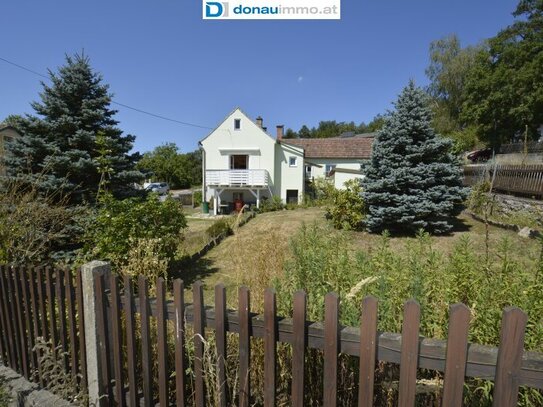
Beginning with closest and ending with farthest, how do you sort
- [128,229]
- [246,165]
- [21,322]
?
1. [21,322]
2. [128,229]
3. [246,165]

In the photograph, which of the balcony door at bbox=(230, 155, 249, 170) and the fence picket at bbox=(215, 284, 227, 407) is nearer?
the fence picket at bbox=(215, 284, 227, 407)

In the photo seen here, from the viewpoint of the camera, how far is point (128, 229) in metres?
5.49

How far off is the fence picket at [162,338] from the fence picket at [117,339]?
0.38 meters

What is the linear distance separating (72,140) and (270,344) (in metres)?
7.22

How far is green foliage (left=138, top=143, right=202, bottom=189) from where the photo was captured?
144 ft

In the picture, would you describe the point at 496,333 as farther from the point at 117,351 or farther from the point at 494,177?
the point at 494,177

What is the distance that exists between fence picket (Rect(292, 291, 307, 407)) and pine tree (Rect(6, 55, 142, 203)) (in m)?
6.48

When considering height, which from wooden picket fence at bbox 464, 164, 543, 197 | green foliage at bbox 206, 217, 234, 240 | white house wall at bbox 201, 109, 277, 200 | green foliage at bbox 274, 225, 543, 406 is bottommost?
green foliage at bbox 206, 217, 234, 240

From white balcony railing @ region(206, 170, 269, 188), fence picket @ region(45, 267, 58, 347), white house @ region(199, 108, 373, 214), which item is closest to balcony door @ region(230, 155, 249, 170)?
white house @ region(199, 108, 373, 214)

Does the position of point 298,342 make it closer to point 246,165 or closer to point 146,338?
point 146,338

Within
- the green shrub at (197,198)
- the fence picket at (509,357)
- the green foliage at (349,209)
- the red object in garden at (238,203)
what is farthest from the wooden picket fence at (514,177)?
the green shrub at (197,198)

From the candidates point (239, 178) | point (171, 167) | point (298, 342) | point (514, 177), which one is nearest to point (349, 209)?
point (514, 177)

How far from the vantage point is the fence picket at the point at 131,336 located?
2.08m

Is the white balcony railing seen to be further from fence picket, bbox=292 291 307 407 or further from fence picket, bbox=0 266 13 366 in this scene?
fence picket, bbox=292 291 307 407
